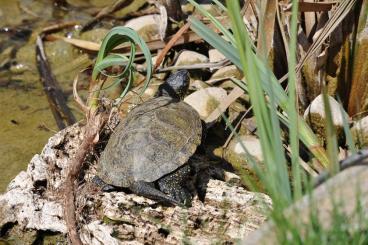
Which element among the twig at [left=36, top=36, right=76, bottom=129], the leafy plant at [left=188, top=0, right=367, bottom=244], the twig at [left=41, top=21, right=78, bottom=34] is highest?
the leafy plant at [left=188, top=0, right=367, bottom=244]

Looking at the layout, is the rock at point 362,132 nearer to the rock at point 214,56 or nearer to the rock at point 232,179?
the rock at point 232,179

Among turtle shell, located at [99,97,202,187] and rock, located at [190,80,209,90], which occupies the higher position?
turtle shell, located at [99,97,202,187]

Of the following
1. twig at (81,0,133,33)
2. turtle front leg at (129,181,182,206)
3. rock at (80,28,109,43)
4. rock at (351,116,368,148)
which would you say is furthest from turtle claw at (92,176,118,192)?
twig at (81,0,133,33)

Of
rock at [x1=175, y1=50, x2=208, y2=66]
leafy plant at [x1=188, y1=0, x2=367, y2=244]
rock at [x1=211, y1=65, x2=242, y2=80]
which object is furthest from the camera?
rock at [x1=175, y1=50, x2=208, y2=66]

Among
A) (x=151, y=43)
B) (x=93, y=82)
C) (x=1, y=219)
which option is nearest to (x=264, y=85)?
(x=93, y=82)

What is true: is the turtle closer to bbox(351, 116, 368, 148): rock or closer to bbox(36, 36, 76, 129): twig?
bbox(351, 116, 368, 148): rock
